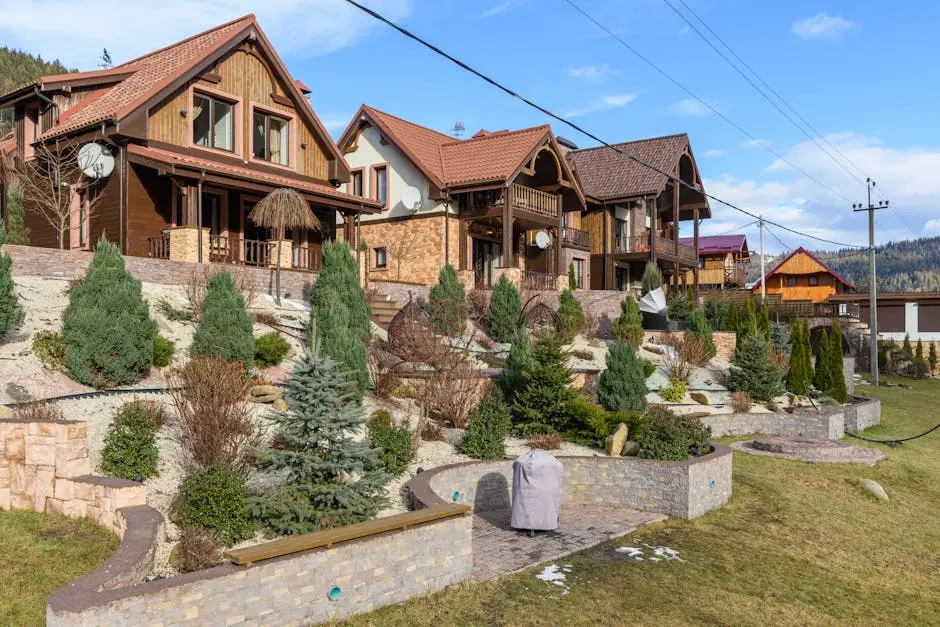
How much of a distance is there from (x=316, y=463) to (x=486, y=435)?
4631mm

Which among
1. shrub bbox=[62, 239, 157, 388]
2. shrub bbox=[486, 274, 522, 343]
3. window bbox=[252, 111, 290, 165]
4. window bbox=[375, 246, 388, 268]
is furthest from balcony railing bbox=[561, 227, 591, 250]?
shrub bbox=[62, 239, 157, 388]

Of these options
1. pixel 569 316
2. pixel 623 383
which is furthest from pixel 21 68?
pixel 623 383

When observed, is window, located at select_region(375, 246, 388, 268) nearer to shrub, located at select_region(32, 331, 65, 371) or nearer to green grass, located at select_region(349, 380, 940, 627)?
shrub, located at select_region(32, 331, 65, 371)

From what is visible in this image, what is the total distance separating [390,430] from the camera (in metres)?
11.0

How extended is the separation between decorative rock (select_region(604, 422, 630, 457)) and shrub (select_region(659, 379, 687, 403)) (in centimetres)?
654

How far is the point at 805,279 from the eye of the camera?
176 ft

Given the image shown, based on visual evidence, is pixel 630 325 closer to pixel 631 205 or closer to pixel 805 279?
pixel 631 205

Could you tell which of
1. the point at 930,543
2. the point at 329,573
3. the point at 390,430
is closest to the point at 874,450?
the point at 930,543

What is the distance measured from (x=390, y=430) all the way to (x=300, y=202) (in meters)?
9.78

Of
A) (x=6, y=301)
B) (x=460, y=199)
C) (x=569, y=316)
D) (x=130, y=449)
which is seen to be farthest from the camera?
(x=460, y=199)

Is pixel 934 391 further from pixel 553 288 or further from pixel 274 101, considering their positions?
pixel 274 101

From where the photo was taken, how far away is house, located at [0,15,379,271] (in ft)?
64.4

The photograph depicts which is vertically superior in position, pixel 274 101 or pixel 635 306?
pixel 274 101

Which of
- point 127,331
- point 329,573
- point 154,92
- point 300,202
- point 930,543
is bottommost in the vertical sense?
point 930,543
